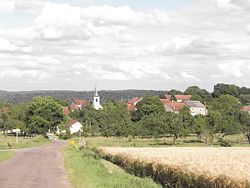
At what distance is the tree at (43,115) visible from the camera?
125231 millimetres

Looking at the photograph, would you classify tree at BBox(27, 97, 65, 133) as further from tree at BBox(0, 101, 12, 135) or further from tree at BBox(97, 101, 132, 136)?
tree at BBox(97, 101, 132, 136)

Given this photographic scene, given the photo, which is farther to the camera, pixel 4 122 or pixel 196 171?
pixel 4 122

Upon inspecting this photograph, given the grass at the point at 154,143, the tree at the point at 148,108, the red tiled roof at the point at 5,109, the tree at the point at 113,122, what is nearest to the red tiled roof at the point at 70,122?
the tree at the point at 113,122

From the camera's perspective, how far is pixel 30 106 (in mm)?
134125

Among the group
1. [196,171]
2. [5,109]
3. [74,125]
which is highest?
[5,109]

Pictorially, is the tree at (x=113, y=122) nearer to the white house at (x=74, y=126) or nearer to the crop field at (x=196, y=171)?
the white house at (x=74, y=126)

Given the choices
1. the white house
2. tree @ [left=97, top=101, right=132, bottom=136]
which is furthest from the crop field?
the white house

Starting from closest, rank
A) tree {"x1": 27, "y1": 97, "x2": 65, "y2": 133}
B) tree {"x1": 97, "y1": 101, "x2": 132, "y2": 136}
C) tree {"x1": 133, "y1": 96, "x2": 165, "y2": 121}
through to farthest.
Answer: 1. tree {"x1": 97, "y1": 101, "x2": 132, "y2": 136}
2. tree {"x1": 27, "y1": 97, "x2": 65, "y2": 133}
3. tree {"x1": 133, "y1": 96, "x2": 165, "y2": 121}

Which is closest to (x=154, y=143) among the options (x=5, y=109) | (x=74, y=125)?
(x=74, y=125)

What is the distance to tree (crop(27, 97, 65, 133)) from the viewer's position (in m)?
125

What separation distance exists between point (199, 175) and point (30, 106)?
12019cm

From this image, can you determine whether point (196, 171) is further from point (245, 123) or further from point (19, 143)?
point (245, 123)

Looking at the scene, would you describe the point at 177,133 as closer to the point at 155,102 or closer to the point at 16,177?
the point at 155,102

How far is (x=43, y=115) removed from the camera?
129750 mm
